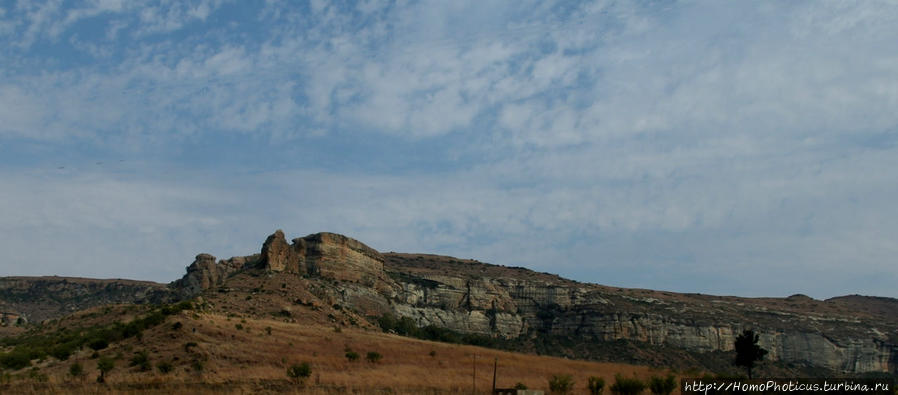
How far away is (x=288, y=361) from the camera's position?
152 feet

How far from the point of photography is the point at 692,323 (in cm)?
12112

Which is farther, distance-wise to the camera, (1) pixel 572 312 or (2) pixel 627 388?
(1) pixel 572 312

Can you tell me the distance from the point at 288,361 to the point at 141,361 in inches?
359

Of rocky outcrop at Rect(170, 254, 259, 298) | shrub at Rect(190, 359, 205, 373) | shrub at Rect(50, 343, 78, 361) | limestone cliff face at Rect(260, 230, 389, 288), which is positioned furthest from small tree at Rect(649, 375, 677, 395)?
rocky outcrop at Rect(170, 254, 259, 298)

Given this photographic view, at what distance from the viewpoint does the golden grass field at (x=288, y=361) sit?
3903 cm

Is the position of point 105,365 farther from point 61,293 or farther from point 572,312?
point 61,293

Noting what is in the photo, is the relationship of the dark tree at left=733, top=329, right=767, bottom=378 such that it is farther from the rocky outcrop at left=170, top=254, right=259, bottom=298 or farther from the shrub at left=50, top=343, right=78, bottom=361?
the rocky outcrop at left=170, top=254, right=259, bottom=298

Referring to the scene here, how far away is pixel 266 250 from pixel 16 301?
2879 inches

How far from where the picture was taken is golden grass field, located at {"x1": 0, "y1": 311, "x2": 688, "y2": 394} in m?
39.0

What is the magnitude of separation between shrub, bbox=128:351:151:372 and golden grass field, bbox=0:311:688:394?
0.41m

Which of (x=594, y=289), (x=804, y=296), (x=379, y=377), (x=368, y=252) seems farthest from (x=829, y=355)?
(x=379, y=377)

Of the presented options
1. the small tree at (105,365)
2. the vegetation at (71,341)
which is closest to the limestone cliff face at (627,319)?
the vegetation at (71,341)

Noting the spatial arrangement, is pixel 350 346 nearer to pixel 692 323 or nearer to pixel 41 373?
pixel 41 373

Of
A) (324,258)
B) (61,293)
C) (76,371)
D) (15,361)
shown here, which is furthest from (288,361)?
(61,293)
